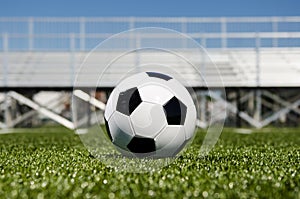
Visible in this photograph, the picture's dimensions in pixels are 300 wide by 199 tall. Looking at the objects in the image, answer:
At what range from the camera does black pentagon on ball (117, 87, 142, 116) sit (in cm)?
469

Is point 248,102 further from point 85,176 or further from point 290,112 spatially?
point 85,176

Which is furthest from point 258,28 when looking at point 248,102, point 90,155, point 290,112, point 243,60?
point 90,155

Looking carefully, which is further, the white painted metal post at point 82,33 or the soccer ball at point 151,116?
the white painted metal post at point 82,33

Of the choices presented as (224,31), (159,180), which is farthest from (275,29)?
(159,180)

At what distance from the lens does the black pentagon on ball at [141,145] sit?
Answer: 4.69 meters

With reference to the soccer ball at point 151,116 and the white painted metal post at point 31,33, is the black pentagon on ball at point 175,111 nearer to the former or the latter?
the soccer ball at point 151,116

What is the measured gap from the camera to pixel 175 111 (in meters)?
4.75

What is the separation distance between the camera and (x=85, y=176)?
4148mm

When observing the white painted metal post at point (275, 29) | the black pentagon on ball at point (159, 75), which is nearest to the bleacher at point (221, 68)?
the white painted metal post at point (275, 29)

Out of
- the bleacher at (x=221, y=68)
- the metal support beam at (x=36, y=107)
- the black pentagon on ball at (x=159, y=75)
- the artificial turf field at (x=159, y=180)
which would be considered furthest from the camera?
the metal support beam at (x=36, y=107)

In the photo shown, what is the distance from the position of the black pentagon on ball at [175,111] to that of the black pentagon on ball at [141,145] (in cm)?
27

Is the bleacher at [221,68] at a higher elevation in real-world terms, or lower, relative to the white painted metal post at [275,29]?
lower

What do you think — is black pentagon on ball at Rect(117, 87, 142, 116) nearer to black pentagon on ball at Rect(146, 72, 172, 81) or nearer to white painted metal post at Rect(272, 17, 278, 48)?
black pentagon on ball at Rect(146, 72, 172, 81)

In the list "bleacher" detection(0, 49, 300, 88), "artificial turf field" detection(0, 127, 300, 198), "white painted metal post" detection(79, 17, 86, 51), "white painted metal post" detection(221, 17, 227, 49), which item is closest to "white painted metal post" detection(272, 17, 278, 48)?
"bleacher" detection(0, 49, 300, 88)
